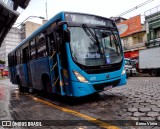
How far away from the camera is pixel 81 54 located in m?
6.21

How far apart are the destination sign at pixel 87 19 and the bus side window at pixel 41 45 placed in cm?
173

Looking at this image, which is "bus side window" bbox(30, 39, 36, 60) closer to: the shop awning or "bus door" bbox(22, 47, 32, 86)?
"bus door" bbox(22, 47, 32, 86)

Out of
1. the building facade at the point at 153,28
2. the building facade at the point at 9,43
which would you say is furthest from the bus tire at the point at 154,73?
the building facade at the point at 9,43

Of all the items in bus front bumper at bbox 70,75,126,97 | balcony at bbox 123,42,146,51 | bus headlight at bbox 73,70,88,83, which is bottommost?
bus front bumper at bbox 70,75,126,97

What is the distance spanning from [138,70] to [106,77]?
17484 millimetres

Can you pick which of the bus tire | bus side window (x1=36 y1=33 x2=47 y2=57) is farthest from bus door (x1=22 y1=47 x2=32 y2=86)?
the bus tire

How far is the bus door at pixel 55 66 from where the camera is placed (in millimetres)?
6496

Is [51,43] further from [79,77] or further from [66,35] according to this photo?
[79,77]

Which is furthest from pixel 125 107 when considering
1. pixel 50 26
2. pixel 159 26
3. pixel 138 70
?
pixel 159 26

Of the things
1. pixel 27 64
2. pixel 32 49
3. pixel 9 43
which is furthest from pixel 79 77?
pixel 9 43

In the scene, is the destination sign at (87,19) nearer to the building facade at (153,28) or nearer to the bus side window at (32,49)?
the bus side window at (32,49)

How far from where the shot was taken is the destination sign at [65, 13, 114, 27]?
6.44 meters

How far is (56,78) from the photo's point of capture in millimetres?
6863

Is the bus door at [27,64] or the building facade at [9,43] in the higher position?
the building facade at [9,43]
